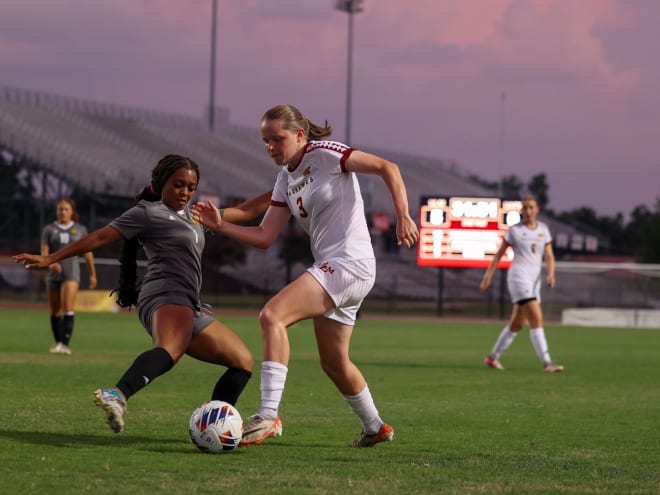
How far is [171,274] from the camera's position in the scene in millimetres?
8047

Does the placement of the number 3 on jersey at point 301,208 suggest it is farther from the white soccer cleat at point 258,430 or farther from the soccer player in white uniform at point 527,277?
the soccer player in white uniform at point 527,277

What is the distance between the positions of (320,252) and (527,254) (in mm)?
9647

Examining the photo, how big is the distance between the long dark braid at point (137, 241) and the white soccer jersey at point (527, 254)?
31.1 feet

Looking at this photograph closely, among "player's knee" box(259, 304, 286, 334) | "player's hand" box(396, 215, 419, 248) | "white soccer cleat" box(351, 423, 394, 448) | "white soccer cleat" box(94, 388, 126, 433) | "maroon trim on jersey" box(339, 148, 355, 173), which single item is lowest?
"white soccer cleat" box(351, 423, 394, 448)

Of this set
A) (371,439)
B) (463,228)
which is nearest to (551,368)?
(371,439)

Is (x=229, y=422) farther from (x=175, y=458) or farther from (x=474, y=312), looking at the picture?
(x=474, y=312)

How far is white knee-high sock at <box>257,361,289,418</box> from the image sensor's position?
25.4 ft

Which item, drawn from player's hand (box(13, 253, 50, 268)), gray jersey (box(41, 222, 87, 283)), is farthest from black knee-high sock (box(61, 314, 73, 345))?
player's hand (box(13, 253, 50, 268))

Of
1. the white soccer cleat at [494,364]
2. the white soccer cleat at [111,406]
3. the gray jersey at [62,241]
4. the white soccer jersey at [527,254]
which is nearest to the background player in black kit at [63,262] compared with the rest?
the gray jersey at [62,241]

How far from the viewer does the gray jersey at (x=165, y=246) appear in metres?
7.95

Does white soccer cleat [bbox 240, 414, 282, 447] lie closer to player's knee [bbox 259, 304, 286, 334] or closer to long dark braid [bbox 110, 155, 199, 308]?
player's knee [bbox 259, 304, 286, 334]

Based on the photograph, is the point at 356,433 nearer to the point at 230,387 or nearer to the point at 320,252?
the point at 230,387

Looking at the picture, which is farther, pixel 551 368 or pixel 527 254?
pixel 527 254

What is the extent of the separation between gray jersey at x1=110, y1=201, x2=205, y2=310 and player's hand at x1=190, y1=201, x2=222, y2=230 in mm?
168
